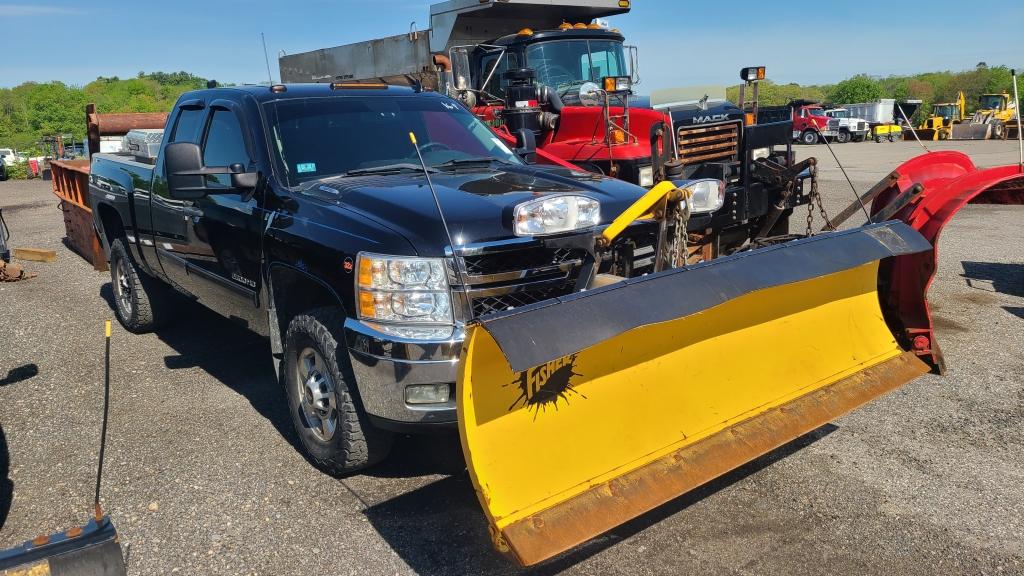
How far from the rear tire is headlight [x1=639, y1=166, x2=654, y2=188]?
446 cm

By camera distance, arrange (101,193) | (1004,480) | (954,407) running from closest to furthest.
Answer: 1. (1004,480)
2. (954,407)
3. (101,193)

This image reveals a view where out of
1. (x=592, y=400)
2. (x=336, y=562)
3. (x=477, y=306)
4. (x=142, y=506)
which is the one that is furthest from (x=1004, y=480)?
(x=142, y=506)

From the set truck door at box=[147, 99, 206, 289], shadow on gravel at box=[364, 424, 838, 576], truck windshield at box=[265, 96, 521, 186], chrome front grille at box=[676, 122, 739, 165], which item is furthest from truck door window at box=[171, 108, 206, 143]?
chrome front grille at box=[676, 122, 739, 165]

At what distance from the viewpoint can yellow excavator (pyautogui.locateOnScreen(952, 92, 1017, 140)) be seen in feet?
123

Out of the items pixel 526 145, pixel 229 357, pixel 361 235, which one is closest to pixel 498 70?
pixel 526 145

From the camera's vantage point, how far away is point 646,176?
24.0 ft

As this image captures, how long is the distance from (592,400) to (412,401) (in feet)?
2.59

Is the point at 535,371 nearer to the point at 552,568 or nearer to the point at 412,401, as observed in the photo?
the point at 412,401

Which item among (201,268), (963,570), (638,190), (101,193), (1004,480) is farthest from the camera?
(101,193)

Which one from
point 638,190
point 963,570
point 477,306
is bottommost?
point 963,570

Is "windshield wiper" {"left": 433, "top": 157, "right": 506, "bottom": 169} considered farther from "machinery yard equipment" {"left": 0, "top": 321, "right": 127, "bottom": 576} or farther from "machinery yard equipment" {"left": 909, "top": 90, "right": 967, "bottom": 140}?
"machinery yard equipment" {"left": 909, "top": 90, "right": 967, "bottom": 140}

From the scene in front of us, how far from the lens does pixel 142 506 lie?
3.97 meters

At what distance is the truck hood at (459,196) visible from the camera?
3568 millimetres

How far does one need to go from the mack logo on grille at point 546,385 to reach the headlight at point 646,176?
4.32 m
